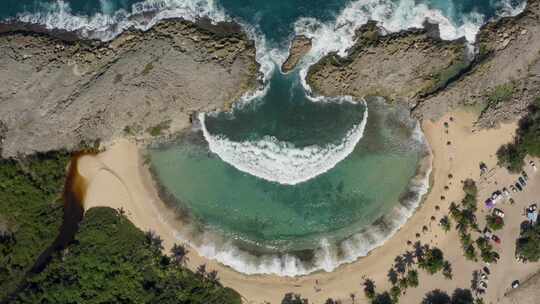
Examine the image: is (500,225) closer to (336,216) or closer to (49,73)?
(336,216)

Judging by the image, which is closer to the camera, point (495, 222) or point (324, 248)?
point (495, 222)

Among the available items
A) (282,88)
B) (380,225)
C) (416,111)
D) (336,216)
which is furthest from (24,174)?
(416,111)

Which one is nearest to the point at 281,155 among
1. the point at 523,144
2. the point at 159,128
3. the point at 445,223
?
the point at 159,128

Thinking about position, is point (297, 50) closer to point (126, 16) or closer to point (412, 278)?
point (126, 16)

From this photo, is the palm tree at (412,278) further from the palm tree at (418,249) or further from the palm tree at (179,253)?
the palm tree at (179,253)

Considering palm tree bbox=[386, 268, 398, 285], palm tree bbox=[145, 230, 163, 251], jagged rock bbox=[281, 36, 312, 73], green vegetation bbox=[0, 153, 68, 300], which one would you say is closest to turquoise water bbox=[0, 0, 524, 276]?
jagged rock bbox=[281, 36, 312, 73]

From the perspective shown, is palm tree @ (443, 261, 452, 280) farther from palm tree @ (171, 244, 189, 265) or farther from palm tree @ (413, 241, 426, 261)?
palm tree @ (171, 244, 189, 265)
